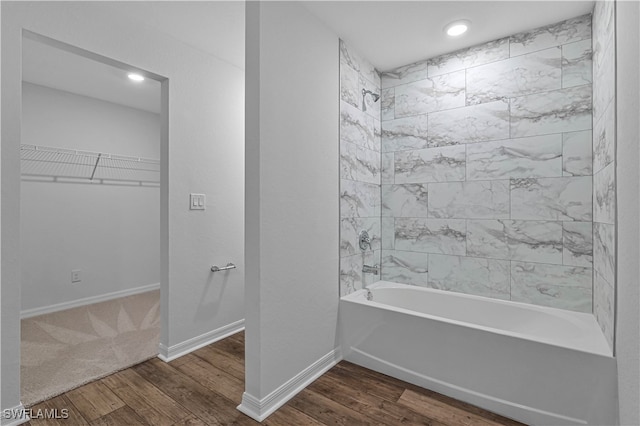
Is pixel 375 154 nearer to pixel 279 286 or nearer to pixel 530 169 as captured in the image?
pixel 530 169

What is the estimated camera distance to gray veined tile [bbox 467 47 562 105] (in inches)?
85.8

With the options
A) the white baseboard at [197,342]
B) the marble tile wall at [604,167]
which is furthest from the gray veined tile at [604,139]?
the white baseboard at [197,342]

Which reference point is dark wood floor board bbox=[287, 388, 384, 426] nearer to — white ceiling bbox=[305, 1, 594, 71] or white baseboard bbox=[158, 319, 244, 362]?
white baseboard bbox=[158, 319, 244, 362]

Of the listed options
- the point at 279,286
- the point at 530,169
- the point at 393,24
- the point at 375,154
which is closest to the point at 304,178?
the point at 279,286

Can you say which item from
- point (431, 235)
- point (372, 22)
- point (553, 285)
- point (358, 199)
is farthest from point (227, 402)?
point (372, 22)

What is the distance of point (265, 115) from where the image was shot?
1747 mm

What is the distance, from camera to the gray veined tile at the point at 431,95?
255 centimetres

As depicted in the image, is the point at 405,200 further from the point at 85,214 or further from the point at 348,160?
the point at 85,214

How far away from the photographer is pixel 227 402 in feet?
6.01

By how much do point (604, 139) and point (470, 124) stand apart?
36.2 inches

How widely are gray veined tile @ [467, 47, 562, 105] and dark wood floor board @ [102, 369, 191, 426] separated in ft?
9.87

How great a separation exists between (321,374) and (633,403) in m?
1.61

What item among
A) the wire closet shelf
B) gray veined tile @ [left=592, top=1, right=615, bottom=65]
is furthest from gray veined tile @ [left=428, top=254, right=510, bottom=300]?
the wire closet shelf

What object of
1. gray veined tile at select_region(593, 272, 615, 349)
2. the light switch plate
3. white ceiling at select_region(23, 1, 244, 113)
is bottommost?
gray veined tile at select_region(593, 272, 615, 349)
